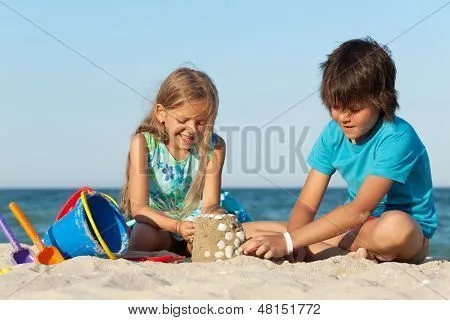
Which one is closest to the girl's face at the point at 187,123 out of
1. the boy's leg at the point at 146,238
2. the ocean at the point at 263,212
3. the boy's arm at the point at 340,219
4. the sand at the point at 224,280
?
the boy's leg at the point at 146,238

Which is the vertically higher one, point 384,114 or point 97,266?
point 384,114

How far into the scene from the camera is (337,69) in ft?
12.1

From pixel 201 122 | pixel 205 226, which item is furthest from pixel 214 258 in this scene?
pixel 201 122

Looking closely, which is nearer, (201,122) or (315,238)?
(315,238)

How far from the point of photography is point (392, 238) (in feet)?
11.8

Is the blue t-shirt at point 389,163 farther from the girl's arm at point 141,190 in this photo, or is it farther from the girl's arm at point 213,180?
the girl's arm at point 141,190

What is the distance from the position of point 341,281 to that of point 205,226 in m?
0.86

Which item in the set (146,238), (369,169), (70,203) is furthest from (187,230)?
(369,169)

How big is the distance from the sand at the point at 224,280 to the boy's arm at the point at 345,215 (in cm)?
22

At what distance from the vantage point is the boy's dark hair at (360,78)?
11.8 feet

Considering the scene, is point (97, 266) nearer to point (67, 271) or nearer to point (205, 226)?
point (67, 271)

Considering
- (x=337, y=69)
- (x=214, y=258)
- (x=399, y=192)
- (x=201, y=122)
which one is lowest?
(x=214, y=258)

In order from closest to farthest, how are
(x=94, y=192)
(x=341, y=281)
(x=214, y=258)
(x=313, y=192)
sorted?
(x=341, y=281), (x=214, y=258), (x=94, y=192), (x=313, y=192)

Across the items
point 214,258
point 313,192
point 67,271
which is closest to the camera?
point 67,271
